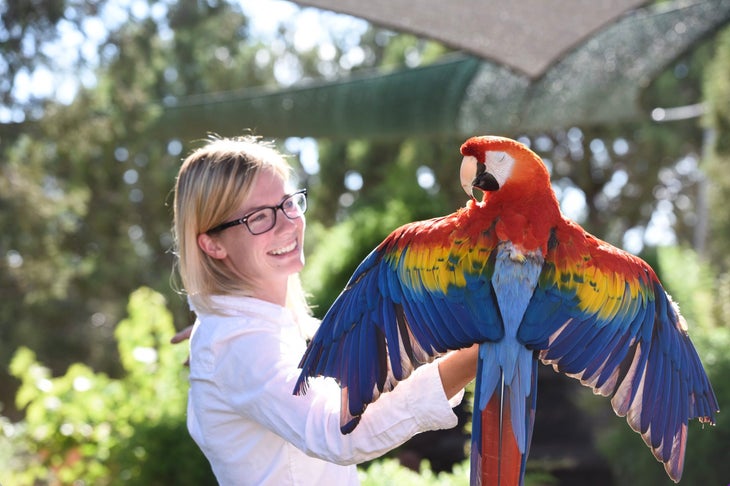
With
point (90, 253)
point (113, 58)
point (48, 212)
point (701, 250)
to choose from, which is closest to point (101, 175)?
point (90, 253)

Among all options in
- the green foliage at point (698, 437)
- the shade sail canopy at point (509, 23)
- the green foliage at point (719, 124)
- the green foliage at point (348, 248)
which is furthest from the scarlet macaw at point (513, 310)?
the green foliage at point (719, 124)

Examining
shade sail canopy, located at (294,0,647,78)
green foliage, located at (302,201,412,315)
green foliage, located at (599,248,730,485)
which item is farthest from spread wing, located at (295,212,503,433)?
green foliage, located at (302,201,412,315)

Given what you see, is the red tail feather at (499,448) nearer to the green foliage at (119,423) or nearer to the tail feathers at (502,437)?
the tail feathers at (502,437)

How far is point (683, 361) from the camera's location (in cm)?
98

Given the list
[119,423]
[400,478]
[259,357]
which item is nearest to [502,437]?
[259,357]

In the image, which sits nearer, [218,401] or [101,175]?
[218,401]

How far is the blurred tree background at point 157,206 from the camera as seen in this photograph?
11.1 feet

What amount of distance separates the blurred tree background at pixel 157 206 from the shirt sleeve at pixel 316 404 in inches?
38.2

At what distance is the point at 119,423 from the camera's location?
325 cm

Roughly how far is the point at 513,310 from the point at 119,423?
2.71 metres

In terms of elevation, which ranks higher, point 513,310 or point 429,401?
point 513,310

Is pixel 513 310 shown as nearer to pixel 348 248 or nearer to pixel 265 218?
pixel 265 218

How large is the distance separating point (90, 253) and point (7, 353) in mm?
3761

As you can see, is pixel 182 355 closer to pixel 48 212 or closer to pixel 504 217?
pixel 504 217
